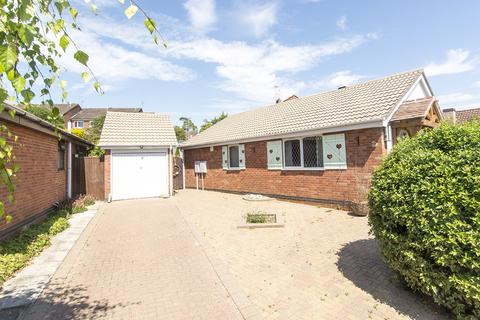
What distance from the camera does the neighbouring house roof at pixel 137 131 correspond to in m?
14.1

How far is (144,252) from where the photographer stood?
614 centimetres

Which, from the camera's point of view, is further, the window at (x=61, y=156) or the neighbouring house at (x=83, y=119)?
the neighbouring house at (x=83, y=119)

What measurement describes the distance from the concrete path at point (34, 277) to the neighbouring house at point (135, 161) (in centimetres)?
651

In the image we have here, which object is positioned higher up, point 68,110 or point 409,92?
point 68,110

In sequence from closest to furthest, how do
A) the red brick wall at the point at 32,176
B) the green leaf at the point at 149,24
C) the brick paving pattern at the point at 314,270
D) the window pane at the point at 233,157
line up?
the green leaf at the point at 149,24
the brick paving pattern at the point at 314,270
the red brick wall at the point at 32,176
the window pane at the point at 233,157

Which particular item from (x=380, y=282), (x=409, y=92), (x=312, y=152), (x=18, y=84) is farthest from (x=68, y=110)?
(x=18, y=84)

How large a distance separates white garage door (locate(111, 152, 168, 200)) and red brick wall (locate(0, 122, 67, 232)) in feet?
10.9

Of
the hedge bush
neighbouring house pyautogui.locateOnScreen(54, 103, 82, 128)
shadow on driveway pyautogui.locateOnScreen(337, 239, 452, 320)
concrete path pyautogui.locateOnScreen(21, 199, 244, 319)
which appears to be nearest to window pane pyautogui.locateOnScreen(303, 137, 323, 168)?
shadow on driveway pyautogui.locateOnScreen(337, 239, 452, 320)

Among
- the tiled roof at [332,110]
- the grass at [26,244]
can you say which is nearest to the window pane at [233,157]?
the tiled roof at [332,110]

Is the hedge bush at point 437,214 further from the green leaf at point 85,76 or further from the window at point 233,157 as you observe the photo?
the window at point 233,157

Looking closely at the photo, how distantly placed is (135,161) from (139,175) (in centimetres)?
75

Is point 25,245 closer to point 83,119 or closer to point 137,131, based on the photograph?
point 137,131

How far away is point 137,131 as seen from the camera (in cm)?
1530

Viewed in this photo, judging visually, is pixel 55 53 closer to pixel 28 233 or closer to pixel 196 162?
pixel 28 233
